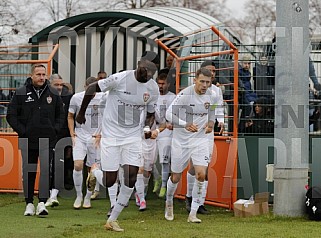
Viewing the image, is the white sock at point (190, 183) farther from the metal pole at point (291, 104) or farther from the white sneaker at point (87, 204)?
the white sneaker at point (87, 204)

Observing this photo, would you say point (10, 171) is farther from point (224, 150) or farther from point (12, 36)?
point (12, 36)

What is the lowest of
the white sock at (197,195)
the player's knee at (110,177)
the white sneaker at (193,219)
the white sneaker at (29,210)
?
the white sneaker at (193,219)

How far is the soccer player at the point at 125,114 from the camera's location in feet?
34.8

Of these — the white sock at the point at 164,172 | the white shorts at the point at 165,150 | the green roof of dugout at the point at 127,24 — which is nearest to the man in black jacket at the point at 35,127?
the white shorts at the point at 165,150

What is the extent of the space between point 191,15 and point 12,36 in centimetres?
1472

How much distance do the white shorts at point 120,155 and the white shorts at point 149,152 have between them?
345 centimetres

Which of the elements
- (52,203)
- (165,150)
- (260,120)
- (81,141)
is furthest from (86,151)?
(260,120)

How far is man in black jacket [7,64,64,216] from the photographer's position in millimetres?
11875

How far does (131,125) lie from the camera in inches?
425

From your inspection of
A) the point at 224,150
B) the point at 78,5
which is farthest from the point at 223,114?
the point at 78,5

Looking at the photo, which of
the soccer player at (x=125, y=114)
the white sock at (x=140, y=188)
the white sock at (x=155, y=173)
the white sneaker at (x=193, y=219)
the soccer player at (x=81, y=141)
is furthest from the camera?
the white sock at (x=155, y=173)

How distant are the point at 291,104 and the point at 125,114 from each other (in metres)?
2.66

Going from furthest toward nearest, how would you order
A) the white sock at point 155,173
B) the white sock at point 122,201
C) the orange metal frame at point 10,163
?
the orange metal frame at point 10,163, the white sock at point 155,173, the white sock at point 122,201

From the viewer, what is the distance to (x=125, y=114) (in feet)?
35.4
